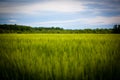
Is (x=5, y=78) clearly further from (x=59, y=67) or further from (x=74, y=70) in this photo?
(x=74, y=70)

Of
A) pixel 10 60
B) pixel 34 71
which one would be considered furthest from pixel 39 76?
pixel 10 60

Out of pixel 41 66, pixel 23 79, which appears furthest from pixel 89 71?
pixel 23 79

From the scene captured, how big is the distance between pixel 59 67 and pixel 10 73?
0.52 meters

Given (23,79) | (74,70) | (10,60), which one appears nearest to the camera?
(23,79)

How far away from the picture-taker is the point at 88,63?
1698mm

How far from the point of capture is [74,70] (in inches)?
58.1

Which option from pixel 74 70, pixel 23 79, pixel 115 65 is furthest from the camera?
pixel 115 65

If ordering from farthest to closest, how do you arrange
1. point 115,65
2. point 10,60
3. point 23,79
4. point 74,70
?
point 10,60, point 115,65, point 74,70, point 23,79

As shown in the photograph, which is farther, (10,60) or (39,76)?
(10,60)

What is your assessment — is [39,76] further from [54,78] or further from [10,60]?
[10,60]

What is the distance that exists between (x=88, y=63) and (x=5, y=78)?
3.02 ft

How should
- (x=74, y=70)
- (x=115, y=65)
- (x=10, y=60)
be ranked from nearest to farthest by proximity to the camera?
(x=74, y=70) < (x=115, y=65) < (x=10, y=60)

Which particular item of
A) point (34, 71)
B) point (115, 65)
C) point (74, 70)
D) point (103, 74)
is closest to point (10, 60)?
point (34, 71)

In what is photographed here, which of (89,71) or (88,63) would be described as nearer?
(89,71)
